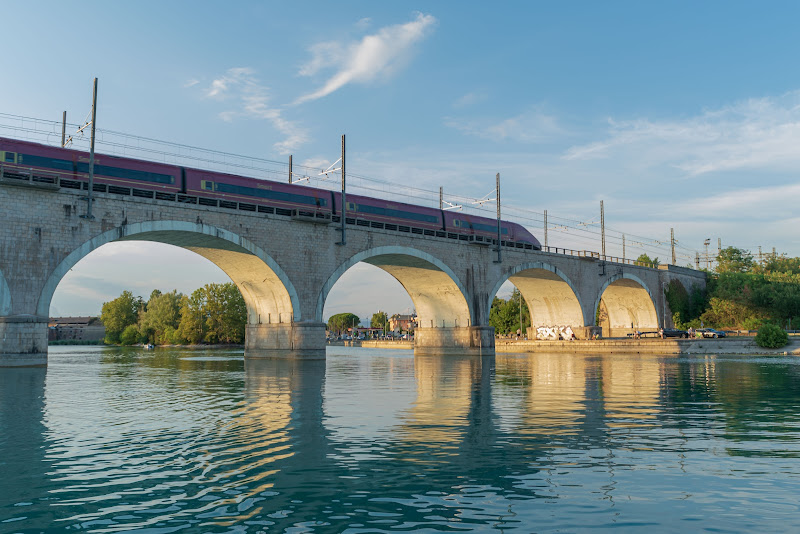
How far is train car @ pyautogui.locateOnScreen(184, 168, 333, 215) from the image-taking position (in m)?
37.5

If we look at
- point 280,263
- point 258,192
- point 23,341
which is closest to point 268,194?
point 258,192

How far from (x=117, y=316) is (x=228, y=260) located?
114385mm

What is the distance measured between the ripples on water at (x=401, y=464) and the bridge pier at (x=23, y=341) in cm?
1406

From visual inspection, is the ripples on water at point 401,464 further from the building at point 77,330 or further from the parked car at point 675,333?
the building at point 77,330

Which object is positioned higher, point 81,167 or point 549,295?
point 81,167

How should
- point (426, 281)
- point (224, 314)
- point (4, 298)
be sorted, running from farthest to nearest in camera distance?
1. point (224, 314)
2. point (426, 281)
3. point (4, 298)

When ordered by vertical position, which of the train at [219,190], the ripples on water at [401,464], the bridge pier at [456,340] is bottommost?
the ripples on water at [401,464]

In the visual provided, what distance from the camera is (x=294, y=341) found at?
1607 inches

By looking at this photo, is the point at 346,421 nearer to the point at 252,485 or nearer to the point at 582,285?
the point at 252,485

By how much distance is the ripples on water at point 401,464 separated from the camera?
670 cm

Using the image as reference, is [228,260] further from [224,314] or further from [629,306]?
[224,314]

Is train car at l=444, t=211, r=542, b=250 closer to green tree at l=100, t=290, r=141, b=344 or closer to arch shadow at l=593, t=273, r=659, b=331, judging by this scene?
arch shadow at l=593, t=273, r=659, b=331

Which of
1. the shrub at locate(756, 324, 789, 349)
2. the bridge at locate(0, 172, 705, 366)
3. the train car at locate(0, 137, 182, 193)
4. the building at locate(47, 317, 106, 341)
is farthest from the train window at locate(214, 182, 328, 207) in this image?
the building at locate(47, 317, 106, 341)

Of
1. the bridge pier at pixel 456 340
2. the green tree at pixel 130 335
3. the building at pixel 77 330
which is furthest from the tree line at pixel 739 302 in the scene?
the building at pixel 77 330
